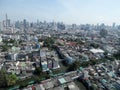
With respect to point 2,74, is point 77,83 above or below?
below

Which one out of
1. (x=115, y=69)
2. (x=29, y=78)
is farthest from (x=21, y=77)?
(x=115, y=69)

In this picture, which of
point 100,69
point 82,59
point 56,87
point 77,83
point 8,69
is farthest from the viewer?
point 82,59

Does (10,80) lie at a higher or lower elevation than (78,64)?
lower

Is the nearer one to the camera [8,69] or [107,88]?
[107,88]

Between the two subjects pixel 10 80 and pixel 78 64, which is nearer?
pixel 10 80

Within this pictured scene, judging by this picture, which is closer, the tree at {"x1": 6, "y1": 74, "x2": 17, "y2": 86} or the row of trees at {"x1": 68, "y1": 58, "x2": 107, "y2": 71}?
the tree at {"x1": 6, "y1": 74, "x2": 17, "y2": 86}

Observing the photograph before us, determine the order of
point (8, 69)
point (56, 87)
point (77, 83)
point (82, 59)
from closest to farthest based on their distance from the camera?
point (56, 87) → point (77, 83) → point (8, 69) → point (82, 59)

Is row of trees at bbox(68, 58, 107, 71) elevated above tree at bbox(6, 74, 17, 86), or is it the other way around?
row of trees at bbox(68, 58, 107, 71)

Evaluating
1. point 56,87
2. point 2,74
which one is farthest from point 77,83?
point 2,74

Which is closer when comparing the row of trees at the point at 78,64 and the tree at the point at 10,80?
the tree at the point at 10,80

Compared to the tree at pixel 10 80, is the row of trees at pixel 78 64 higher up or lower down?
higher up

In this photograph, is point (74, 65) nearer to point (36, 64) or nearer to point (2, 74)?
point (36, 64)
